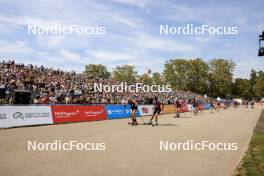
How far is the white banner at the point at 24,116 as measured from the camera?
1652 cm

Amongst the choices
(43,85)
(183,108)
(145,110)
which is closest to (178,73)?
(183,108)

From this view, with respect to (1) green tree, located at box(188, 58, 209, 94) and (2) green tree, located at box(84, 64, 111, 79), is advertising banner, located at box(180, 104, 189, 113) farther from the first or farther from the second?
(2) green tree, located at box(84, 64, 111, 79)

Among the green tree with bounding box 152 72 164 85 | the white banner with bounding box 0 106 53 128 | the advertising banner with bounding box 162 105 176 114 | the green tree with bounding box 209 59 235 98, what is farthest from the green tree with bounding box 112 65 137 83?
the white banner with bounding box 0 106 53 128

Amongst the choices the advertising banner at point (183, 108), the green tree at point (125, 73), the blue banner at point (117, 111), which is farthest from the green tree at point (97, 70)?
the blue banner at point (117, 111)

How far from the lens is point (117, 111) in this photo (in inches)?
1112

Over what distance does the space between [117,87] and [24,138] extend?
30305mm

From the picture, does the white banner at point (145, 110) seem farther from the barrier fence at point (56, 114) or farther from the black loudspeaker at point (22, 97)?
the black loudspeaker at point (22, 97)

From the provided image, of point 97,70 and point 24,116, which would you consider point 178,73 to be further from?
point 24,116

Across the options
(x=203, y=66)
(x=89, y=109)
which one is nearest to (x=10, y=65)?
(x=89, y=109)

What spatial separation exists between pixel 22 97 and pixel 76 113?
5.05 metres

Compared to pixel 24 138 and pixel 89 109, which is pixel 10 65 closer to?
pixel 89 109

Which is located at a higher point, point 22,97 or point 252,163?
point 22,97

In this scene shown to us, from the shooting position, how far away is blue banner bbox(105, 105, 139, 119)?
26.9 meters

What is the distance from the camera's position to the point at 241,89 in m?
158
